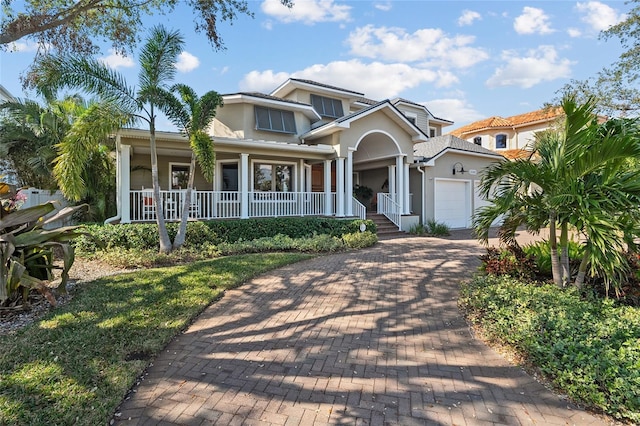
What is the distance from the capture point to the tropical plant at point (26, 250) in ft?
15.7

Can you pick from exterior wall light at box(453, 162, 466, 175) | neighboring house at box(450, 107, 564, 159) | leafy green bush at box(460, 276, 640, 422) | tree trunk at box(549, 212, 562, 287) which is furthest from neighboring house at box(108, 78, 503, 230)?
neighboring house at box(450, 107, 564, 159)

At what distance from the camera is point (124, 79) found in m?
8.87

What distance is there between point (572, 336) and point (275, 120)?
13.8 meters

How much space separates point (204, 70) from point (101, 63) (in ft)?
10.7

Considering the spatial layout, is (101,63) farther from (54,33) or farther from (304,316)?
(304,316)

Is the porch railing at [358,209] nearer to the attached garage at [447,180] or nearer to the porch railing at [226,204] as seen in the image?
the porch railing at [226,204]

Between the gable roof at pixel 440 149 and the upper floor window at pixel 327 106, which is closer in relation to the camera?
→ the gable roof at pixel 440 149

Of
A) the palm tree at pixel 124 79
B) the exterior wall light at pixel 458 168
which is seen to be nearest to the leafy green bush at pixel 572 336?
the palm tree at pixel 124 79

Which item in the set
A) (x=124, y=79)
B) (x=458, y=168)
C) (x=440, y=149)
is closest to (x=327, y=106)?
(x=440, y=149)

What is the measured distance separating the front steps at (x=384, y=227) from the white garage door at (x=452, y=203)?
10.2 feet

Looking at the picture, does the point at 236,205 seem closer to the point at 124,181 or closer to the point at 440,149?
the point at 124,181

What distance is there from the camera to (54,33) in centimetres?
941

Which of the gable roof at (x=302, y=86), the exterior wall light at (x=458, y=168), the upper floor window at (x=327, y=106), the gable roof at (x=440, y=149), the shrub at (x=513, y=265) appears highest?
the gable roof at (x=302, y=86)

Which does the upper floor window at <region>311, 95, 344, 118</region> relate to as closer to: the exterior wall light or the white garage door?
the white garage door
